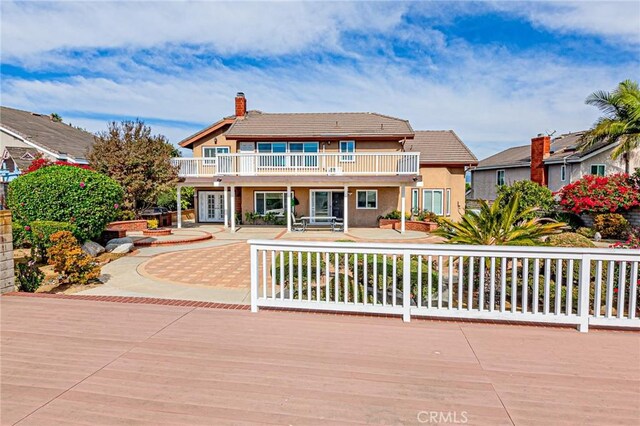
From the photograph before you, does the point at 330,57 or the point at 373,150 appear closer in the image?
the point at 330,57

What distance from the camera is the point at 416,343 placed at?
3.91 metres

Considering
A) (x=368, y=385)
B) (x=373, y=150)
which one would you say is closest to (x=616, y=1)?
(x=368, y=385)

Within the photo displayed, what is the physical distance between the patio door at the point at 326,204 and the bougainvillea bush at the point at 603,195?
1161cm

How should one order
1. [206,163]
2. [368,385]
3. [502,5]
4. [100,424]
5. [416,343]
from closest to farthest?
[100,424] → [368,385] → [416,343] → [502,5] → [206,163]

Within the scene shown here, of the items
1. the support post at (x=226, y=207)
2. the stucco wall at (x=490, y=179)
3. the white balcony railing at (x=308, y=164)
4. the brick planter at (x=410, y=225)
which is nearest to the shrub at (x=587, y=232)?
the brick planter at (x=410, y=225)

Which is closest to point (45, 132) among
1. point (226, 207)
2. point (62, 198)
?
point (226, 207)

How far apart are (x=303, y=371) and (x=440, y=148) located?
74.0 ft

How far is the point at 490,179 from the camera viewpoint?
33.8m

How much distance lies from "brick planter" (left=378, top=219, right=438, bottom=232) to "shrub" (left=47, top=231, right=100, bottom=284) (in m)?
15.1

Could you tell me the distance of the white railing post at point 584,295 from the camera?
13.8ft

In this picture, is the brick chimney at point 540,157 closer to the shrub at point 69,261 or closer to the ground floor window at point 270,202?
the ground floor window at point 270,202

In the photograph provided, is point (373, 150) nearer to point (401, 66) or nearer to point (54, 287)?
point (401, 66)

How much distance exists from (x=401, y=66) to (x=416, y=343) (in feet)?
50.0

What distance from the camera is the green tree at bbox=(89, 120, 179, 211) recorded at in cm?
1666
